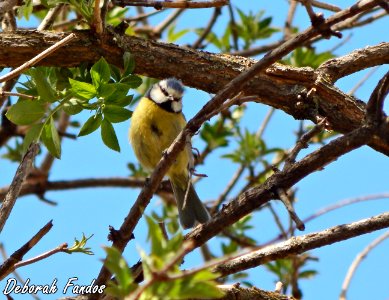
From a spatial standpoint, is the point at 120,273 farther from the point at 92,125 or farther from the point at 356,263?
the point at 356,263

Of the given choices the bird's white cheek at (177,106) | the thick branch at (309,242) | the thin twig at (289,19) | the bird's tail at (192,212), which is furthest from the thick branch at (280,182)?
the thin twig at (289,19)

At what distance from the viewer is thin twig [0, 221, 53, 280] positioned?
2219 millimetres

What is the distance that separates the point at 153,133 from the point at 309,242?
2427 mm

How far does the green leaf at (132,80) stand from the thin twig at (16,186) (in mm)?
439

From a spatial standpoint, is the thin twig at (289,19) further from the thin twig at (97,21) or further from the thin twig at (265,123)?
the thin twig at (97,21)

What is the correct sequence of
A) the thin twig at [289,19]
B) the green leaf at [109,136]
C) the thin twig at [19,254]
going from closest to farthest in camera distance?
1. the thin twig at [19,254]
2. the green leaf at [109,136]
3. the thin twig at [289,19]

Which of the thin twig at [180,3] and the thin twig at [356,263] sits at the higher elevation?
the thin twig at [180,3]

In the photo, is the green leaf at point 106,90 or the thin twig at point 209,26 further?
the thin twig at point 209,26

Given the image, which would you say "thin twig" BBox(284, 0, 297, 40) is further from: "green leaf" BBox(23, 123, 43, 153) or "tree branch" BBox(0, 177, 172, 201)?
"green leaf" BBox(23, 123, 43, 153)

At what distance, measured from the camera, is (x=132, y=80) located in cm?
298

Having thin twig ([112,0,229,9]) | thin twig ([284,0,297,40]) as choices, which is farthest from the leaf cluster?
thin twig ([284,0,297,40])

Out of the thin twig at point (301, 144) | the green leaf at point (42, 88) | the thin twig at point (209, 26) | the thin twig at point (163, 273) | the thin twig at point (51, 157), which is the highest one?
the thin twig at point (209, 26)

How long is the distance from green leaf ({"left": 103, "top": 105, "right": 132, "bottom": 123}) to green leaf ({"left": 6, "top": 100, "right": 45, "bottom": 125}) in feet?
0.80

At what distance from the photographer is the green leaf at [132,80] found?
2.96 meters
